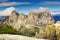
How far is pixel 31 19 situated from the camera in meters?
4.68

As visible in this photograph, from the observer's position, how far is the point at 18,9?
4.75m

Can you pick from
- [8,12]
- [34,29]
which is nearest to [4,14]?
[8,12]

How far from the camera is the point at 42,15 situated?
15.3 ft

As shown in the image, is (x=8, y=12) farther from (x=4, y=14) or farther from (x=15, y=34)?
(x=15, y=34)

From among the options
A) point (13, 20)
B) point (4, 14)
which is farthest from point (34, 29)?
point (4, 14)

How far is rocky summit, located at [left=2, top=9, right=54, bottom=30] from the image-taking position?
4680mm

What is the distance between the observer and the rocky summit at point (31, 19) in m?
4.68

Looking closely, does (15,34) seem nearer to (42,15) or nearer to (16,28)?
(16,28)

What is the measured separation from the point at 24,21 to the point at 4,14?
61cm

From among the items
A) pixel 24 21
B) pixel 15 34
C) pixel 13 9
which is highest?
pixel 13 9

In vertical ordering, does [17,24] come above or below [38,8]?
below

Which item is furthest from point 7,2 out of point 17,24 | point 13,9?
point 17,24

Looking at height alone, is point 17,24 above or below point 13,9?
below

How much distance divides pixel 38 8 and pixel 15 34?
971 millimetres
